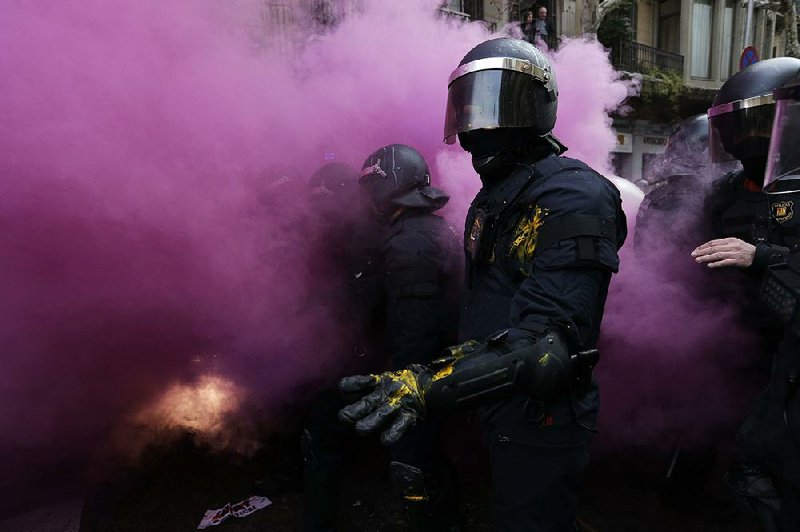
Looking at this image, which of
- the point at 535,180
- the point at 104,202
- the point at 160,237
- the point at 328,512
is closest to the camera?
the point at 535,180

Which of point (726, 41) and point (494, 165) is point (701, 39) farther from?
point (494, 165)

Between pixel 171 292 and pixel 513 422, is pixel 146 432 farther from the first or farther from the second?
pixel 513 422

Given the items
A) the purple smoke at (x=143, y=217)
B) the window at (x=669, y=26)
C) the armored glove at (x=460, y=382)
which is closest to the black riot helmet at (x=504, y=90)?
the armored glove at (x=460, y=382)

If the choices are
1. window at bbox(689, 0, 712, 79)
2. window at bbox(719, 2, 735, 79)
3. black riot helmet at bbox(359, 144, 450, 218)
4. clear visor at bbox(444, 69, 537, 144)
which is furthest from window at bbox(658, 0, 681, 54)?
clear visor at bbox(444, 69, 537, 144)

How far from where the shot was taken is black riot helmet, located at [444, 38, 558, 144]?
1856 millimetres

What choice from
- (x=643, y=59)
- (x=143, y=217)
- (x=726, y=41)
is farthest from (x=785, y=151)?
(x=726, y=41)

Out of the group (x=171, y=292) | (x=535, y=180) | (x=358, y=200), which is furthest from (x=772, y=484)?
(x=171, y=292)

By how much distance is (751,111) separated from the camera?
2666 millimetres

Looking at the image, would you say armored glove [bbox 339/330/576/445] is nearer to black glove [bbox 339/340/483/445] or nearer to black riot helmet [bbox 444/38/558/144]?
black glove [bbox 339/340/483/445]

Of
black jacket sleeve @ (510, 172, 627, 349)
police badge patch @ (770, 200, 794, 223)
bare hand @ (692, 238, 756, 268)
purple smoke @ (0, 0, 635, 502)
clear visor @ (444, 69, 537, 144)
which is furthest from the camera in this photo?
purple smoke @ (0, 0, 635, 502)

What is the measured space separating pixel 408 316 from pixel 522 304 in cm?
117

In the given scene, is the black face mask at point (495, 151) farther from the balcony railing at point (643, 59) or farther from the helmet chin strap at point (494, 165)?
the balcony railing at point (643, 59)

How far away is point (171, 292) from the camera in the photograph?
11.2 ft

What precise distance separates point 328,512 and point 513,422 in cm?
147
